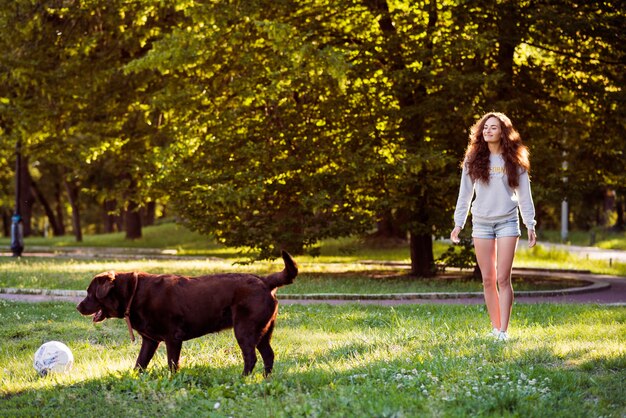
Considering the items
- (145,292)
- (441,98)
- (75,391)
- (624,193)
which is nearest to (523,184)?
(145,292)

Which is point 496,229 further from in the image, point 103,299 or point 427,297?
point 427,297

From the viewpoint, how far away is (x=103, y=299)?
24.4 ft

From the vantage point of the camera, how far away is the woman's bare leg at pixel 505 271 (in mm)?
9352

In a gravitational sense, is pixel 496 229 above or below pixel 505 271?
above

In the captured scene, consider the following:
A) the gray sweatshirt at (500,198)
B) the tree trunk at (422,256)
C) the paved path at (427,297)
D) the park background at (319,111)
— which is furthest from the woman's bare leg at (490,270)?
the tree trunk at (422,256)

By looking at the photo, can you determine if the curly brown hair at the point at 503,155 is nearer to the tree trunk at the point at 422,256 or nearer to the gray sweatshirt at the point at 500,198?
the gray sweatshirt at the point at 500,198

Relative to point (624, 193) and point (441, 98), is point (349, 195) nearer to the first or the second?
point (441, 98)

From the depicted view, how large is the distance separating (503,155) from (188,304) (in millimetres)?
3805

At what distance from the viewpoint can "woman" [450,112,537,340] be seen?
9.34 meters

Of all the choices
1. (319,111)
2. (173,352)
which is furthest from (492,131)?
(319,111)

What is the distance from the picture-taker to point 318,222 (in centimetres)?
1970

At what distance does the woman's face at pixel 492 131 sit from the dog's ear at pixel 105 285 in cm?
414

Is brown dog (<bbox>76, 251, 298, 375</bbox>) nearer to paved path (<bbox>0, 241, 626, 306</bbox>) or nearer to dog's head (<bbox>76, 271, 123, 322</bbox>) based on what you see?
dog's head (<bbox>76, 271, 123, 322</bbox>)

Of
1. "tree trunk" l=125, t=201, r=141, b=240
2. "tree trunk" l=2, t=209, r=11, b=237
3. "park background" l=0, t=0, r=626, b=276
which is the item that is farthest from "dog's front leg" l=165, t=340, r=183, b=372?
"tree trunk" l=2, t=209, r=11, b=237
